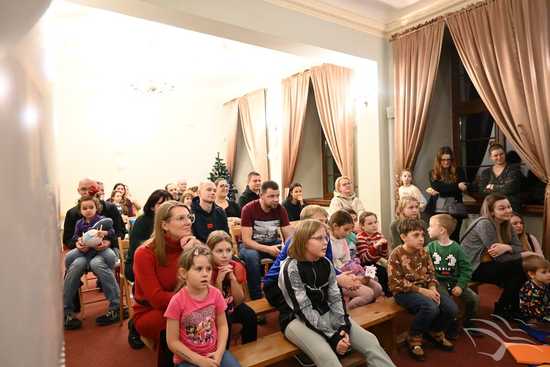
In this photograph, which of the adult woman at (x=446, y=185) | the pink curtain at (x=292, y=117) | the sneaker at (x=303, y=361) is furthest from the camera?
the pink curtain at (x=292, y=117)

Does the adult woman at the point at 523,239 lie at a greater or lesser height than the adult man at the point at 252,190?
lesser

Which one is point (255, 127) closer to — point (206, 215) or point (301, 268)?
point (206, 215)

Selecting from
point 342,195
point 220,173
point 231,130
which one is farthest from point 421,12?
point 220,173

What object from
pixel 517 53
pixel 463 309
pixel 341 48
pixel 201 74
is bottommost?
pixel 463 309

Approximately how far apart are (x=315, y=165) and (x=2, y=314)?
21.6 feet

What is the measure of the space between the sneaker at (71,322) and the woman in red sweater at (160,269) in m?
1.47

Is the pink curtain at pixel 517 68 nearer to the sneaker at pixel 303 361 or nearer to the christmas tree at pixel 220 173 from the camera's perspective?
the sneaker at pixel 303 361

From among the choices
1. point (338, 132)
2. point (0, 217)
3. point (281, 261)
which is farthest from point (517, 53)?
point (0, 217)

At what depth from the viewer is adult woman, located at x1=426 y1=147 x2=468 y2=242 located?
4438mm

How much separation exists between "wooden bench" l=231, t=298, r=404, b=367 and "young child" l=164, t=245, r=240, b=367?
15cm

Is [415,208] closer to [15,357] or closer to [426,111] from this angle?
[426,111]

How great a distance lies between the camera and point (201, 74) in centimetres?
798

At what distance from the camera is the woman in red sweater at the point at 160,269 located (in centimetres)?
213

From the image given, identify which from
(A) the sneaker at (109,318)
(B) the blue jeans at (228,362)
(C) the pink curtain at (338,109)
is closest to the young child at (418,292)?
(B) the blue jeans at (228,362)
